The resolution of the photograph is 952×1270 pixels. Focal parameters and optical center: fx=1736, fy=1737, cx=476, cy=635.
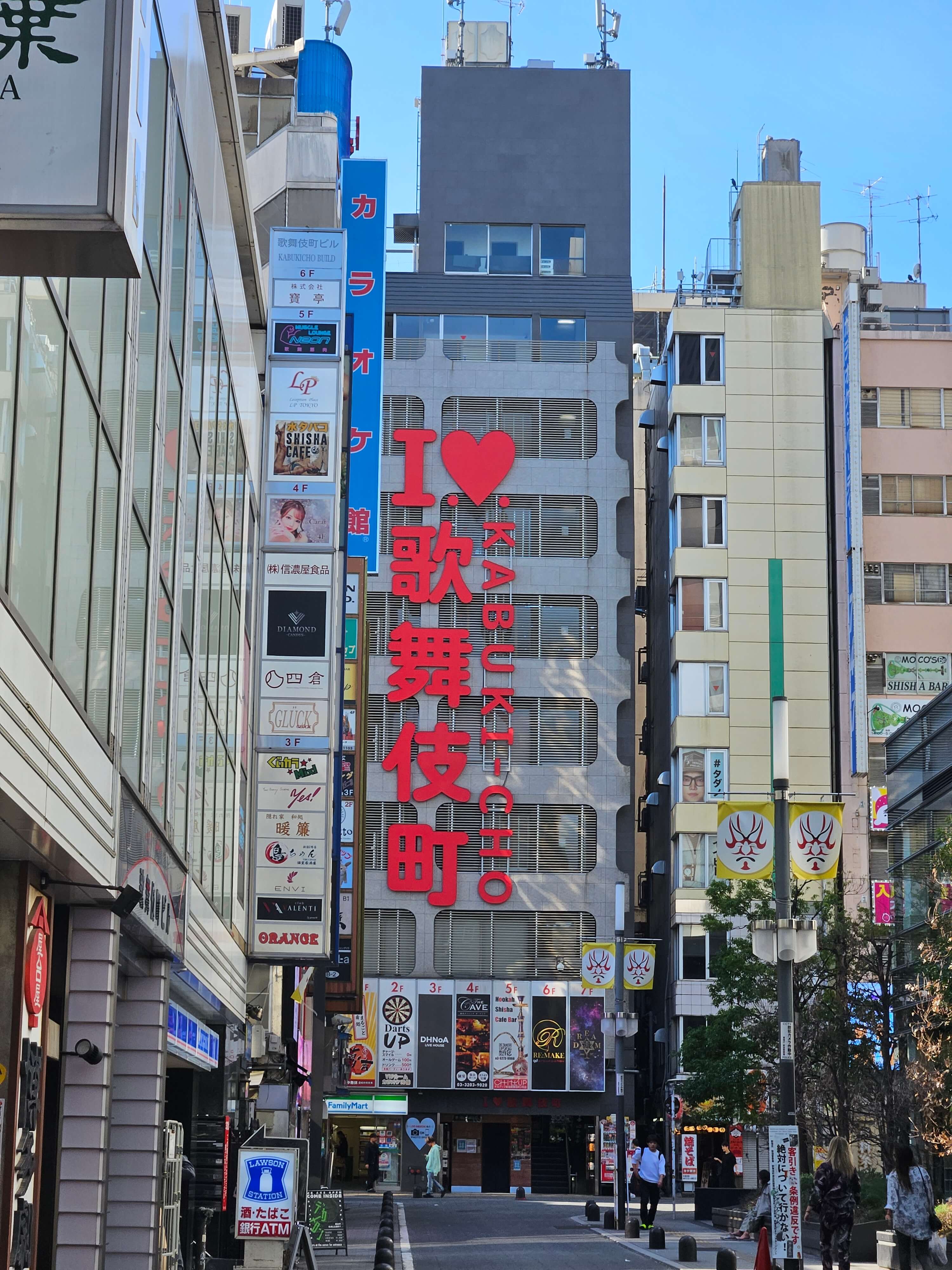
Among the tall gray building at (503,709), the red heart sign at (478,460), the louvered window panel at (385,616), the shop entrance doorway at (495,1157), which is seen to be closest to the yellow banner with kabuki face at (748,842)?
the tall gray building at (503,709)

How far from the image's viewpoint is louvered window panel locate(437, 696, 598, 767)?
242ft

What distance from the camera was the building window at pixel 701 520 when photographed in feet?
245

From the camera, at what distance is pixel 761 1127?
152 ft

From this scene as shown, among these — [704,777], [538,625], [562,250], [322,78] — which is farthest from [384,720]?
[322,78]

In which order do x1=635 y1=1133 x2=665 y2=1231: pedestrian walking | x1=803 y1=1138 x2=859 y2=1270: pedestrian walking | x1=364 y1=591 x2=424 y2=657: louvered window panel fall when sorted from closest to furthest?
x1=803 y1=1138 x2=859 y2=1270: pedestrian walking < x1=635 y1=1133 x2=665 y2=1231: pedestrian walking < x1=364 y1=591 x2=424 y2=657: louvered window panel

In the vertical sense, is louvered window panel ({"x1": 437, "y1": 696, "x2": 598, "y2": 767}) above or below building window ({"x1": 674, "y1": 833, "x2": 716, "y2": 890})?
above

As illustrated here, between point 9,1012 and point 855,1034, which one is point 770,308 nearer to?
point 855,1034

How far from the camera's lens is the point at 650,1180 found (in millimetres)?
34594

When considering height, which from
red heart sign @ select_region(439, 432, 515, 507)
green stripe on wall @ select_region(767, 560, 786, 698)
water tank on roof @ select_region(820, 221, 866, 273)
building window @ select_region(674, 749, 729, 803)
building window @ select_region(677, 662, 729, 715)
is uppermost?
water tank on roof @ select_region(820, 221, 866, 273)

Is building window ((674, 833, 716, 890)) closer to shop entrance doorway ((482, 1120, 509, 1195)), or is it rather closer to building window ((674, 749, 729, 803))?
building window ((674, 749, 729, 803))

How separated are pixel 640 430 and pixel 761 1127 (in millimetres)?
60220

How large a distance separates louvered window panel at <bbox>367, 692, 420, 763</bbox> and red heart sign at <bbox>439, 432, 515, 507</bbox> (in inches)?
375

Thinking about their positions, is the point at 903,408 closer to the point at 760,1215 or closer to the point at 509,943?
the point at 509,943

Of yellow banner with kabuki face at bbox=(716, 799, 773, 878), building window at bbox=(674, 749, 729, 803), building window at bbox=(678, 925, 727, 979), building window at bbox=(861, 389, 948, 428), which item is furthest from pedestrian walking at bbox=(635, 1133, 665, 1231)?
building window at bbox=(861, 389, 948, 428)
